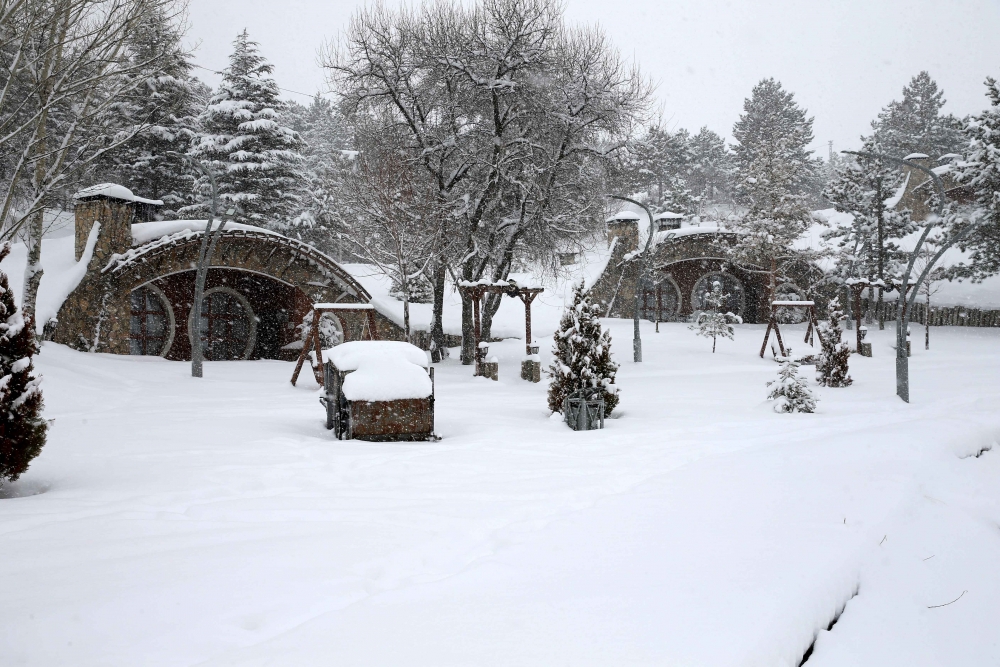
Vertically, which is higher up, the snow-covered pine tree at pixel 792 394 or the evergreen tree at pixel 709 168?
the evergreen tree at pixel 709 168

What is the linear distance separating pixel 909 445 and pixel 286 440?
776 cm

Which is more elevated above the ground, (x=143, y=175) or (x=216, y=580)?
(x=143, y=175)

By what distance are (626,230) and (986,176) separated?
14.7 meters

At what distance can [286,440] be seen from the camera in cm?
858

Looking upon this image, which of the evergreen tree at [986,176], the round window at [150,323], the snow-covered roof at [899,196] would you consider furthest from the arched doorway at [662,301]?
the round window at [150,323]

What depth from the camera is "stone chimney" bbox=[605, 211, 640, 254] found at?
106ft

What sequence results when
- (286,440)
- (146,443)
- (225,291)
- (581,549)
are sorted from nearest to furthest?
(581,549) → (146,443) → (286,440) → (225,291)

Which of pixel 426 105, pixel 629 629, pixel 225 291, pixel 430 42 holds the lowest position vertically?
pixel 629 629

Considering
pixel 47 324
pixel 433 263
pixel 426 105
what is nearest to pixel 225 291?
pixel 47 324

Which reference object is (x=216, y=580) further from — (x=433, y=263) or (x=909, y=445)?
(x=433, y=263)

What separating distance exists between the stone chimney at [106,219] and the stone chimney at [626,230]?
67.6 ft

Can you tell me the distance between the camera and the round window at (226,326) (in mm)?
24719

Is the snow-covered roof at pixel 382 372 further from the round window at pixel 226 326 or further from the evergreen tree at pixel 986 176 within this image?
the evergreen tree at pixel 986 176

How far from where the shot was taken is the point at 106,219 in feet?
66.4
